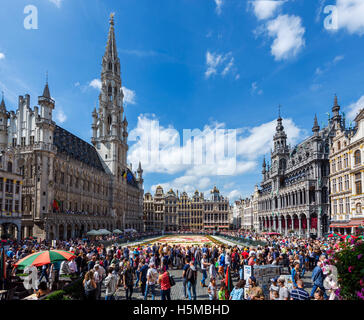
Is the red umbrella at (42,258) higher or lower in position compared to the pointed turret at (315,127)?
lower

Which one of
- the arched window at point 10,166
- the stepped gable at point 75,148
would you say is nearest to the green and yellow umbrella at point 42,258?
the arched window at point 10,166

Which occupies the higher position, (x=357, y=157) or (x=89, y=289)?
(x=357, y=157)

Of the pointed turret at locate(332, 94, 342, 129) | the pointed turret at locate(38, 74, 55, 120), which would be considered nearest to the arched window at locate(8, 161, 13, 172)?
the pointed turret at locate(38, 74, 55, 120)

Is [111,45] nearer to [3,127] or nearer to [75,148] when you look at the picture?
[75,148]

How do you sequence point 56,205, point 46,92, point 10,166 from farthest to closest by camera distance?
1. point 56,205
2. point 46,92
3. point 10,166

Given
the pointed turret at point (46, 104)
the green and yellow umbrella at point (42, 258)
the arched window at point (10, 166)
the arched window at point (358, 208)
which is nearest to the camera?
the green and yellow umbrella at point (42, 258)

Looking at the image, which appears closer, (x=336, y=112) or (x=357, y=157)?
(x=357, y=157)

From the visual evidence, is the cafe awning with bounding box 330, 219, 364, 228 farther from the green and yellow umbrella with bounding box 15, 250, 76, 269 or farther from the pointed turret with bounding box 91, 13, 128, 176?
the pointed turret with bounding box 91, 13, 128, 176

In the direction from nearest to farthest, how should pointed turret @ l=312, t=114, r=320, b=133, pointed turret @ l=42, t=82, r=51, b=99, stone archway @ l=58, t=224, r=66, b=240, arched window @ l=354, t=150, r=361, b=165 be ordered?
1. arched window @ l=354, t=150, r=361, b=165
2. pointed turret @ l=42, t=82, r=51, b=99
3. stone archway @ l=58, t=224, r=66, b=240
4. pointed turret @ l=312, t=114, r=320, b=133

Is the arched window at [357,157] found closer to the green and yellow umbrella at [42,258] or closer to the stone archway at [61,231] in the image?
the green and yellow umbrella at [42,258]

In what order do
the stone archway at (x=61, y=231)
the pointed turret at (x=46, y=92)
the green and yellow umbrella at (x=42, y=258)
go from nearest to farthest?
the green and yellow umbrella at (x=42, y=258), the pointed turret at (x=46, y=92), the stone archway at (x=61, y=231)

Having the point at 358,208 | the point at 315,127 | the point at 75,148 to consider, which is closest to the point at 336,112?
the point at 315,127
